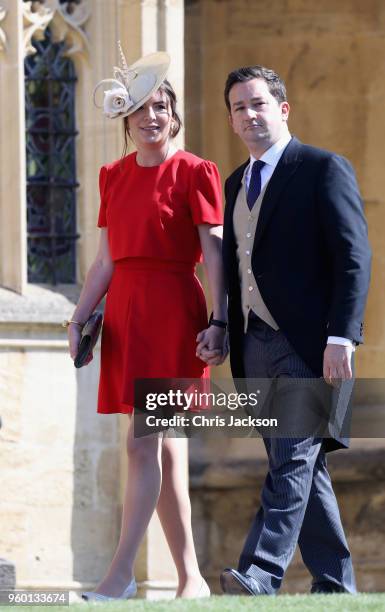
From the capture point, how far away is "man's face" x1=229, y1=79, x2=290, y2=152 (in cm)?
590

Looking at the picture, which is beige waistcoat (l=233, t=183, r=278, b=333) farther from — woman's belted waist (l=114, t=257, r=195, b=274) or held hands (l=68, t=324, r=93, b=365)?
held hands (l=68, t=324, r=93, b=365)

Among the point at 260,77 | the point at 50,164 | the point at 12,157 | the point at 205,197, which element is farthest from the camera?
the point at 50,164

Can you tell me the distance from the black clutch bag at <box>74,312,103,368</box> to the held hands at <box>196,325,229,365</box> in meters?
0.35

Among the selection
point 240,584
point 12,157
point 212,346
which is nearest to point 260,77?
point 212,346

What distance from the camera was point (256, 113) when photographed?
591cm

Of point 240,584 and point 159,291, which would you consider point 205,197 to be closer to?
point 159,291

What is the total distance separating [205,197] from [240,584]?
1.21 m

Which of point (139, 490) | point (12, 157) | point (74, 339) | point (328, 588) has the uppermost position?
point (12, 157)

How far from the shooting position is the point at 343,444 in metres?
5.89

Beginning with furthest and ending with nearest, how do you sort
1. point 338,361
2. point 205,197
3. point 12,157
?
point 12,157, point 205,197, point 338,361

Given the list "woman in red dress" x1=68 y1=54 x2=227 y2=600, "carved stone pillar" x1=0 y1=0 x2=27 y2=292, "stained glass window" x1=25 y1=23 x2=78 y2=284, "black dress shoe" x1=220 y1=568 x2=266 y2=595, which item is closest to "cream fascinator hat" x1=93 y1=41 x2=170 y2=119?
"woman in red dress" x1=68 y1=54 x2=227 y2=600

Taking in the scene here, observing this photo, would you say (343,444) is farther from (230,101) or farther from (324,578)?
(230,101)

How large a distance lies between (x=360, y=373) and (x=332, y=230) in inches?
204
